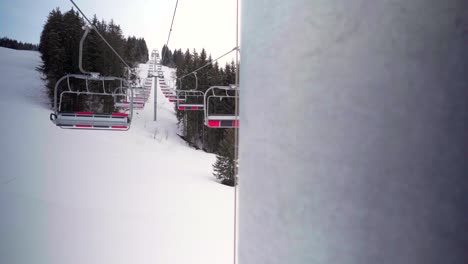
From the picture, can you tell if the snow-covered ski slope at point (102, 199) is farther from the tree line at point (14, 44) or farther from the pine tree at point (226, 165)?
the tree line at point (14, 44)

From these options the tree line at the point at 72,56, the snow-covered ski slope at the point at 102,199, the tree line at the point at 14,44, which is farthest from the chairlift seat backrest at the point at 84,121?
the tree line at the point at 14,44

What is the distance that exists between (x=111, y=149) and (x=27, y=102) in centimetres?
840

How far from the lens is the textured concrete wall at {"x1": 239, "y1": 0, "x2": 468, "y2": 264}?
0.80 meters

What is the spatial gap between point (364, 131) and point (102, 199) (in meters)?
Answer: 8.64

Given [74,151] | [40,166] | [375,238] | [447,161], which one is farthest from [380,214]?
[74,151]

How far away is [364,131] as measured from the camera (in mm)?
941

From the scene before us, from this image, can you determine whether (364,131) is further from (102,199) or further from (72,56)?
(72,56)

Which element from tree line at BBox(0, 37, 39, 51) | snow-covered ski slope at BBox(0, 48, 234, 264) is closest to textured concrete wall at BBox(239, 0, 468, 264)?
snow-covered ski slope at BBox(0, 48, 234, 264)

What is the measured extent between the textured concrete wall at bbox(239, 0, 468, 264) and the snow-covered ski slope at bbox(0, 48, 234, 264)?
4699 millimetres

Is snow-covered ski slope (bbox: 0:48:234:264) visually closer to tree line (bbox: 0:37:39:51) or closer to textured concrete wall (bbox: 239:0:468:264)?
textured concrete wall (bbox: 239:0:468:264)

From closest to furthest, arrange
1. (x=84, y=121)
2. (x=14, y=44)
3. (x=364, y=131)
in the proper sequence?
(x=364, y=131) → (x=84, y=121) → (x=14, y=44)

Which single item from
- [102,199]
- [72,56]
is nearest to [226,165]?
[102,199]

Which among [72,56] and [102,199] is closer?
[102,199]

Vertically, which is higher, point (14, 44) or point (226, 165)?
Answer: point (14, 44)
